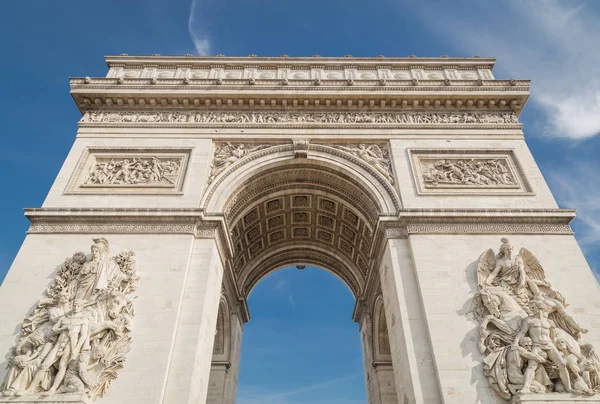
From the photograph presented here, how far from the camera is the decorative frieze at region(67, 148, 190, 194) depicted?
12.9 meters

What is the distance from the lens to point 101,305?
32.8 ft

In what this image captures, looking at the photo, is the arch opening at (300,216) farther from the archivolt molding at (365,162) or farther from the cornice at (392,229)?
the cornice at (392,229)

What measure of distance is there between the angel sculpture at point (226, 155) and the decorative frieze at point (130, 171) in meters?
0.99

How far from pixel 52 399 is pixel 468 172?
13129mm

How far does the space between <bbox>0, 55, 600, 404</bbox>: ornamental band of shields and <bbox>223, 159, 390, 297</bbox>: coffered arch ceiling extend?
0.09 m

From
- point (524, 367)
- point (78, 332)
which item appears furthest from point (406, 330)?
point (78, 332)

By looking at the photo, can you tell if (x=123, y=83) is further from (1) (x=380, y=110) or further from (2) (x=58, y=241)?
(1) (x=380, y=110)

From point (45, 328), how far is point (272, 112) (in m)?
9.94

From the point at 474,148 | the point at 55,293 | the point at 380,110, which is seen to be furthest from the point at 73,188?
the point at 474,148

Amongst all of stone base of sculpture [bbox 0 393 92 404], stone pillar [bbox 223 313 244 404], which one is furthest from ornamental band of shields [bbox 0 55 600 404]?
stone pillar [bbox 223 313 244 404]

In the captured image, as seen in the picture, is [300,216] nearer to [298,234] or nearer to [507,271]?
[298,234]

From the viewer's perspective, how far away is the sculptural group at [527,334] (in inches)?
351

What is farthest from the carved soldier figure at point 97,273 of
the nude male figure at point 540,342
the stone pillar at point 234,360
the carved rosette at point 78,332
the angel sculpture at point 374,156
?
the nude male figure at point 540,342

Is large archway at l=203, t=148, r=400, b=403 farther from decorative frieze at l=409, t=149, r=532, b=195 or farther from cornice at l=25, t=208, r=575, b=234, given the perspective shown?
decorative frieze at l=409, t=149, r=532, b=195
